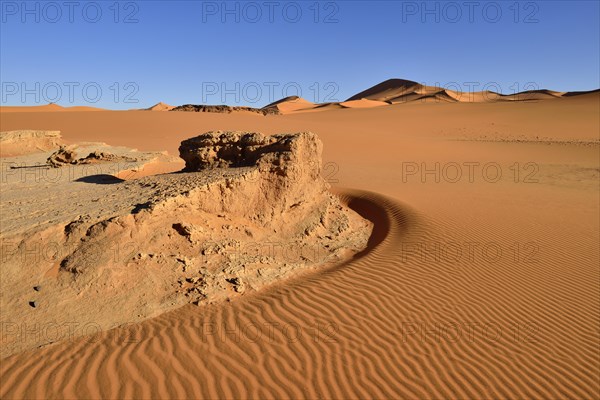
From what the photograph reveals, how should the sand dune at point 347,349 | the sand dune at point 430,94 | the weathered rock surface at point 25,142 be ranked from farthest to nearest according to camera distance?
the sand dune at point 430,94 → the weathered rock surface at point 25,142 → the sand dune at point 347,349

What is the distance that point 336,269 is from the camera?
7.20 metres

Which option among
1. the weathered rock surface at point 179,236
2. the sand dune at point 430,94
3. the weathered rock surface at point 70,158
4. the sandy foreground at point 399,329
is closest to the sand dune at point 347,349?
the sandy foreground at point 399,329

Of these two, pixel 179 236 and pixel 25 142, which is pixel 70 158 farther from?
pixel 179 236

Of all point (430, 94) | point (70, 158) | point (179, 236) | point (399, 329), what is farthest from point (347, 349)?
point (430, 94)

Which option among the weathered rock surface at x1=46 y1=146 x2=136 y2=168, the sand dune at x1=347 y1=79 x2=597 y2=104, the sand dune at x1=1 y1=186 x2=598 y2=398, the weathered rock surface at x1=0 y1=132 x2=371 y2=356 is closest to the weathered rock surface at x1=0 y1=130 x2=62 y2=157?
the weathered rock surface at x1=46 y1=146 x2=136 y2=168

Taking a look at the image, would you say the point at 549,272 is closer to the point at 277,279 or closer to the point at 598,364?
the point at 598,364

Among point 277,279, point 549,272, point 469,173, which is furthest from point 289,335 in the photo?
point 469,173

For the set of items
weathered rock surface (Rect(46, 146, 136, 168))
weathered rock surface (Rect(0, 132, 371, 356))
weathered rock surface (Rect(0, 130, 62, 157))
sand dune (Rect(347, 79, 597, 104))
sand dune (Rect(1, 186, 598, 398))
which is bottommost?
sand dune (Rect(1, 186, 598, 398))

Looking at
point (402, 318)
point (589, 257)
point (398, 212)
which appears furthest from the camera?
point (398, 212)

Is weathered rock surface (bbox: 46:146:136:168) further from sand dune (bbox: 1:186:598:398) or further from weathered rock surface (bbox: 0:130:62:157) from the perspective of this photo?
sand dune (bbox: 1:186:598:398)

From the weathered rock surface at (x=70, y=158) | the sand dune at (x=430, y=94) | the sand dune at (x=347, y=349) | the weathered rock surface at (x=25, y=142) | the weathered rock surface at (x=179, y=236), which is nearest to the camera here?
the sand dune at (x=347, y=349)

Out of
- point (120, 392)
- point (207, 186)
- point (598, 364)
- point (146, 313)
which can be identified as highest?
point (207, 186)

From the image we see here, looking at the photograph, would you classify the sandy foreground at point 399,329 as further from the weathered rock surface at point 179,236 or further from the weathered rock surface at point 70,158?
the weathered rock surface at point 70,158

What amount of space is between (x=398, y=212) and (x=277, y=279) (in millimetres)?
5253
